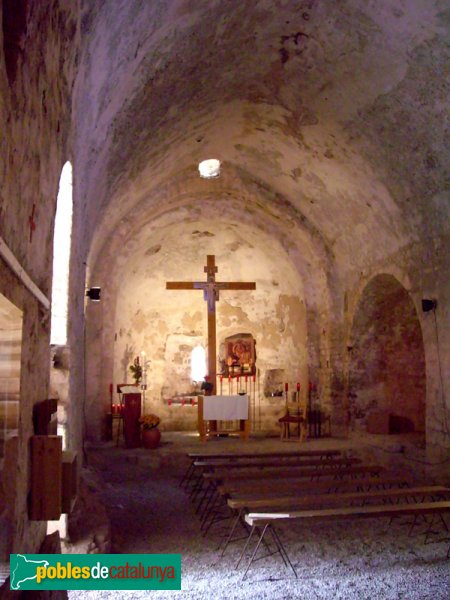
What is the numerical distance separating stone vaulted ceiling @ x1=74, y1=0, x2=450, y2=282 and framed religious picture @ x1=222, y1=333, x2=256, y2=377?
359 centimetres

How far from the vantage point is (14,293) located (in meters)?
3.10

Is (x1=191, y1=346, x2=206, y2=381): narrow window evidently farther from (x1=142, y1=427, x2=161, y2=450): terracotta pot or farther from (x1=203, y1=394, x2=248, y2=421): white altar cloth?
(x1=142, y1=427, x2=161, y2=450): terracotta pot

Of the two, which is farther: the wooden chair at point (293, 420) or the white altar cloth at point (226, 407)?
the wooden chair at point (293, 420)

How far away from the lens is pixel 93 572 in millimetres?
4645

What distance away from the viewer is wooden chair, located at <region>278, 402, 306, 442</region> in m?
12.4

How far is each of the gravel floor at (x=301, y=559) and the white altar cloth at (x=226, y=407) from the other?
3323 mm

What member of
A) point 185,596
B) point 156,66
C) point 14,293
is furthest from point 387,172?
point 14,293

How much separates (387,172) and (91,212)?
4.71m

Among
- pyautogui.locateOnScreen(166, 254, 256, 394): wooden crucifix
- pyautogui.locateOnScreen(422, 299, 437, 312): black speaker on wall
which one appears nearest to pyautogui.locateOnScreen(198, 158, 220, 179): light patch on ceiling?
pyautogui.locateOnScreen(166, 254, 256, 394): wooden crucifix

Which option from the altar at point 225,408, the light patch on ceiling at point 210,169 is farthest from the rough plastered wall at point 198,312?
the altar at point 225,408

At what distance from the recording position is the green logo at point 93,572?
3.36 m

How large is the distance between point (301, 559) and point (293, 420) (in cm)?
620

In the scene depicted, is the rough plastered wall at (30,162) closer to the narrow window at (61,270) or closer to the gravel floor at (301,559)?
the narrow window at (61,270)

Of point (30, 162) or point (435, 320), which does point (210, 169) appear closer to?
point (435, 320)
